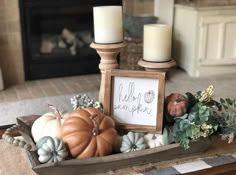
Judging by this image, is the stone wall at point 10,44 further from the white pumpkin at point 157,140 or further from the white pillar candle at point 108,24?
the white pumpkin at point 157,140

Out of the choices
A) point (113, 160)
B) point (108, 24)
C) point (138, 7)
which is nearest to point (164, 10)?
point (138, 7)

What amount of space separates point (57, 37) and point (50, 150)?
2986 mm

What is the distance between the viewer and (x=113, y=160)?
989 mm

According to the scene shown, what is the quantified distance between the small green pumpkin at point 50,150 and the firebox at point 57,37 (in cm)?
280

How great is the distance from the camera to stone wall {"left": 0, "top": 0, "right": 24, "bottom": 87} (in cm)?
349

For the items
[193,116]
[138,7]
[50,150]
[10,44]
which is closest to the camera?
[50,150]

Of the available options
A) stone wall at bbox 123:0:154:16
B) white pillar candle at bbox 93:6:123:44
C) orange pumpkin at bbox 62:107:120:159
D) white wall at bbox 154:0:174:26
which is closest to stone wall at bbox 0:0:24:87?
stone wall at bbox 123:0:154:16

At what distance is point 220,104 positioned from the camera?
3.94ft

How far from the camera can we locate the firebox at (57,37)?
3617 millimetres

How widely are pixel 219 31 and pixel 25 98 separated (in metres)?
2.11

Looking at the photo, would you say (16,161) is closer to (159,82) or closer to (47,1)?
(159,82)

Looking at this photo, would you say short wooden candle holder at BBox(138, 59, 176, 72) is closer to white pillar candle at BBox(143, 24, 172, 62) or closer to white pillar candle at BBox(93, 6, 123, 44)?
white pillar candle at BBox(143, 24, 172, 62)

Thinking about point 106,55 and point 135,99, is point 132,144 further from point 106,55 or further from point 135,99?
point 106,55

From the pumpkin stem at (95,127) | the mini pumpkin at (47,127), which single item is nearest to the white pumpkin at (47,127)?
the mini pumpkin at (47,127)
